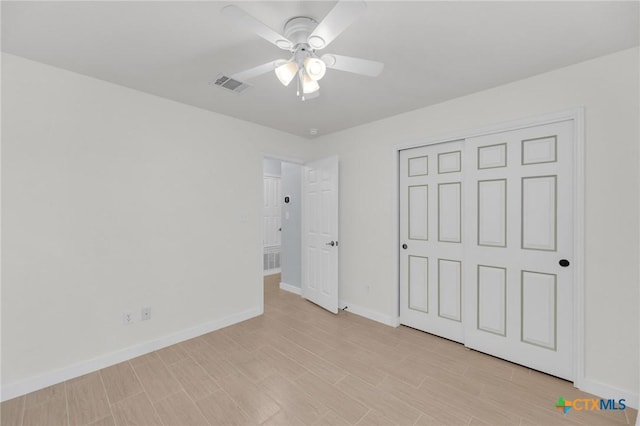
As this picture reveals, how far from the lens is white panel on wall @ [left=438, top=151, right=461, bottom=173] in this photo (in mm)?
2807

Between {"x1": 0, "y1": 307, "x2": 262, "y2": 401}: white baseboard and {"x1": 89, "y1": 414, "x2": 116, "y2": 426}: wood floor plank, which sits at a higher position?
{"x1": 0, "y1": 307, "x2": 262, "y2": 401}: white baseboard

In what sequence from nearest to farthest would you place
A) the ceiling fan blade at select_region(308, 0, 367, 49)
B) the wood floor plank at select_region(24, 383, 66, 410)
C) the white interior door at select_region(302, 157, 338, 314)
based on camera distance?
the ceiling fan blade at select_region(308, 0, 367, 49), the wood floor plank at select_region(24, 383, 66, 410), the white interior door at select_region(302, 157, 338, 314)

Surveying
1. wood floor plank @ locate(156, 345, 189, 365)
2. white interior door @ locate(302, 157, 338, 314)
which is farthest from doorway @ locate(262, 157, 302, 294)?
wood floor plank @ locate(156, 345, 189, 365)

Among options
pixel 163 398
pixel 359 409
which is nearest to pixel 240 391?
pixel 163 398

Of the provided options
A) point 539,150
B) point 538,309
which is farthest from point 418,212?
point 538,309

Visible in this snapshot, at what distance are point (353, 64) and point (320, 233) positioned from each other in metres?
2.54

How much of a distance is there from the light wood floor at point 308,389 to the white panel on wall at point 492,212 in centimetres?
112

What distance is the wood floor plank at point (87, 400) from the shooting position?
179cm

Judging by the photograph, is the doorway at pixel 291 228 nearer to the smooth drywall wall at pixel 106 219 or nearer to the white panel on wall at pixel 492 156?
the smooth drywall wall at pixel 106 219

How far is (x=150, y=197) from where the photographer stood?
264 cm

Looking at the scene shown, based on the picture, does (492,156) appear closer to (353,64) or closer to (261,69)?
(353,64)

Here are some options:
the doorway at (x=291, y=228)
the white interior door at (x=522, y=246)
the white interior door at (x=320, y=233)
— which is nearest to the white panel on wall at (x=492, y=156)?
the white interior door at (x=522, y=246)

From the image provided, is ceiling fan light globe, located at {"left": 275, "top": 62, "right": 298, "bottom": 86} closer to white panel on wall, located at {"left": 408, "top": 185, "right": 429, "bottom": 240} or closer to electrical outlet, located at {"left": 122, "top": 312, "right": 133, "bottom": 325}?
white panel on wall, located at {"left": 408, "top": 185, "right": 429, "bottom": 240}

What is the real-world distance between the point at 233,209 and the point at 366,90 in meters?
2.01
